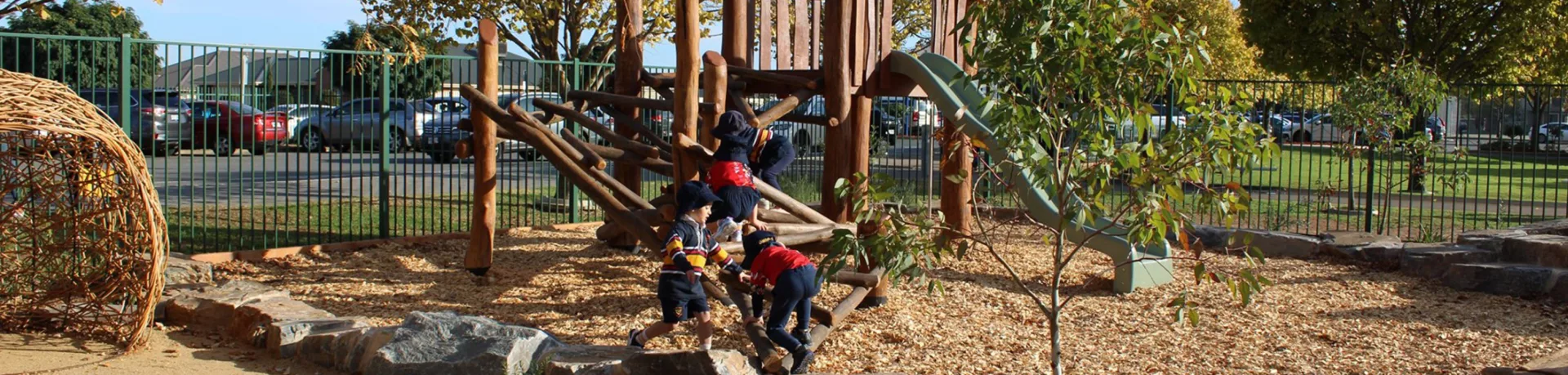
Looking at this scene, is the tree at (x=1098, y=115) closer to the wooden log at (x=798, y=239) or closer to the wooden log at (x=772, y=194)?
the wooden log at (x=798, y=239)

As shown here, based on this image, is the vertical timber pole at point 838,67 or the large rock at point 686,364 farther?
the vertical timber pole at point 838,67

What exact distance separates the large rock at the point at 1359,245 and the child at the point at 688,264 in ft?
20.6

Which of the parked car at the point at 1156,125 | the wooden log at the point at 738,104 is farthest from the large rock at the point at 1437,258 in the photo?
the wooden log at the point at 738,104

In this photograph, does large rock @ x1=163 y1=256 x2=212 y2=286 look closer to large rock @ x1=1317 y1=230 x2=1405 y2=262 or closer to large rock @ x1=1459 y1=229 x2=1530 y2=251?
large rock @ x1=1317 y1=230 x2=1405 y2=262

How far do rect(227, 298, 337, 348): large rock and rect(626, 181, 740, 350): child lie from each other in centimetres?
186

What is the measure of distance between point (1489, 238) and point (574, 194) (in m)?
7.65

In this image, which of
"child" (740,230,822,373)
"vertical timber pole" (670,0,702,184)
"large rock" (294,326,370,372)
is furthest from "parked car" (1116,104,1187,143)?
"large rock" (294,326,370,372)

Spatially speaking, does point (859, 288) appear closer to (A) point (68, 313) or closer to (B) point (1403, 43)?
(A) point (68, 313)

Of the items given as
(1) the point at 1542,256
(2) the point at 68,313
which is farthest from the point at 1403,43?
(2) the point at 68,313

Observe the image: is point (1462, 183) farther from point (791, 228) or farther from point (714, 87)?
point (714, 87)

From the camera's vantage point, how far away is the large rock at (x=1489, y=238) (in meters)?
9.19

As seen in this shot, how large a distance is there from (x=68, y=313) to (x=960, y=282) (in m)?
5.24

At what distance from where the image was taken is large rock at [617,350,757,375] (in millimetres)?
4828

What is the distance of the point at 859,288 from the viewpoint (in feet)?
22.1
